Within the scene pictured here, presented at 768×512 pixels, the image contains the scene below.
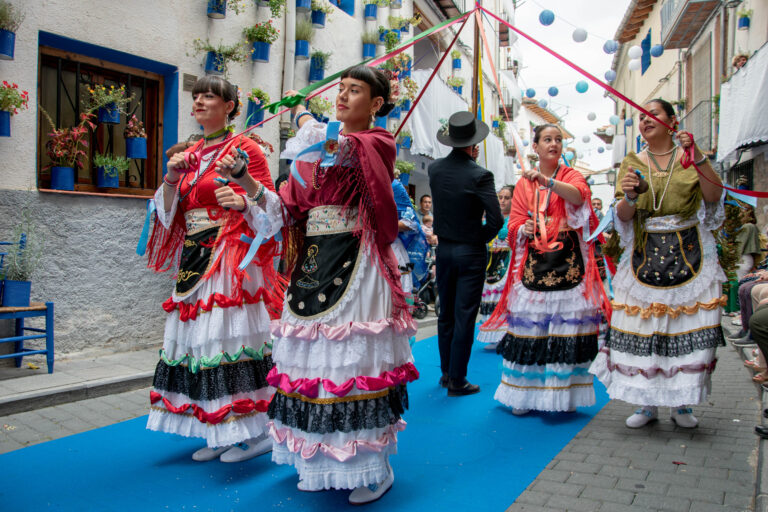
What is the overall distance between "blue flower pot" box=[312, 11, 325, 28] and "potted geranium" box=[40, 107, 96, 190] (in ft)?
14.5

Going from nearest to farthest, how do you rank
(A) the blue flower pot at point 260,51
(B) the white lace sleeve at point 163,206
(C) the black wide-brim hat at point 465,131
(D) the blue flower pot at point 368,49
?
(B) the white lace sleeve at point 163,206 < (C) the black wide-brim hat at point 465,131 < (A) the blue flower pot at point 260,51 < (D) the blue flower pot at point 368,49

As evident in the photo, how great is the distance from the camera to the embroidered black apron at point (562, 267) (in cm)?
448

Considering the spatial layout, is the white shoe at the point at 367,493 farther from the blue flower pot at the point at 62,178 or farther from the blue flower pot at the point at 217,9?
the blue flower pot at the point at 217,9

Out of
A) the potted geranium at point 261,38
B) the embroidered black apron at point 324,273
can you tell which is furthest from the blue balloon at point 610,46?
the embroidered black apron at point 324,273

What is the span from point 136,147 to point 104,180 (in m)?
0.49

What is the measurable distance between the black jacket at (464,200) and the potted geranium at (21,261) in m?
3.41

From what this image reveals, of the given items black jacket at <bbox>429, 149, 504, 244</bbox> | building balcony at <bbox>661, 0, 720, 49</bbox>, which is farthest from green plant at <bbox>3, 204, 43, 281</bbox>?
building balcony at <bbox>661, 0, 720, 49</bbox>

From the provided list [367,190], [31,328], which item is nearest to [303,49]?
[31,328]

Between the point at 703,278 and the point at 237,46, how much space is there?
582 cm

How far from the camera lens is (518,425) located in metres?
4.25

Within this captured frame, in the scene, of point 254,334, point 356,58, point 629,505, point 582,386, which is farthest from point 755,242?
point 254,334

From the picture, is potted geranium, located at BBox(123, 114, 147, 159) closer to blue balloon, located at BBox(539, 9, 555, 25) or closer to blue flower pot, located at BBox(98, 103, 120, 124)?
blue flower pot, located at BBox(98, 103, 120, 124)

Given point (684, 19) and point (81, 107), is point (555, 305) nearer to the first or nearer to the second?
point (81, 107)

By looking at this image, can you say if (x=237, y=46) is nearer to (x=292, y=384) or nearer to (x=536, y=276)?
(x=536, y=276)
